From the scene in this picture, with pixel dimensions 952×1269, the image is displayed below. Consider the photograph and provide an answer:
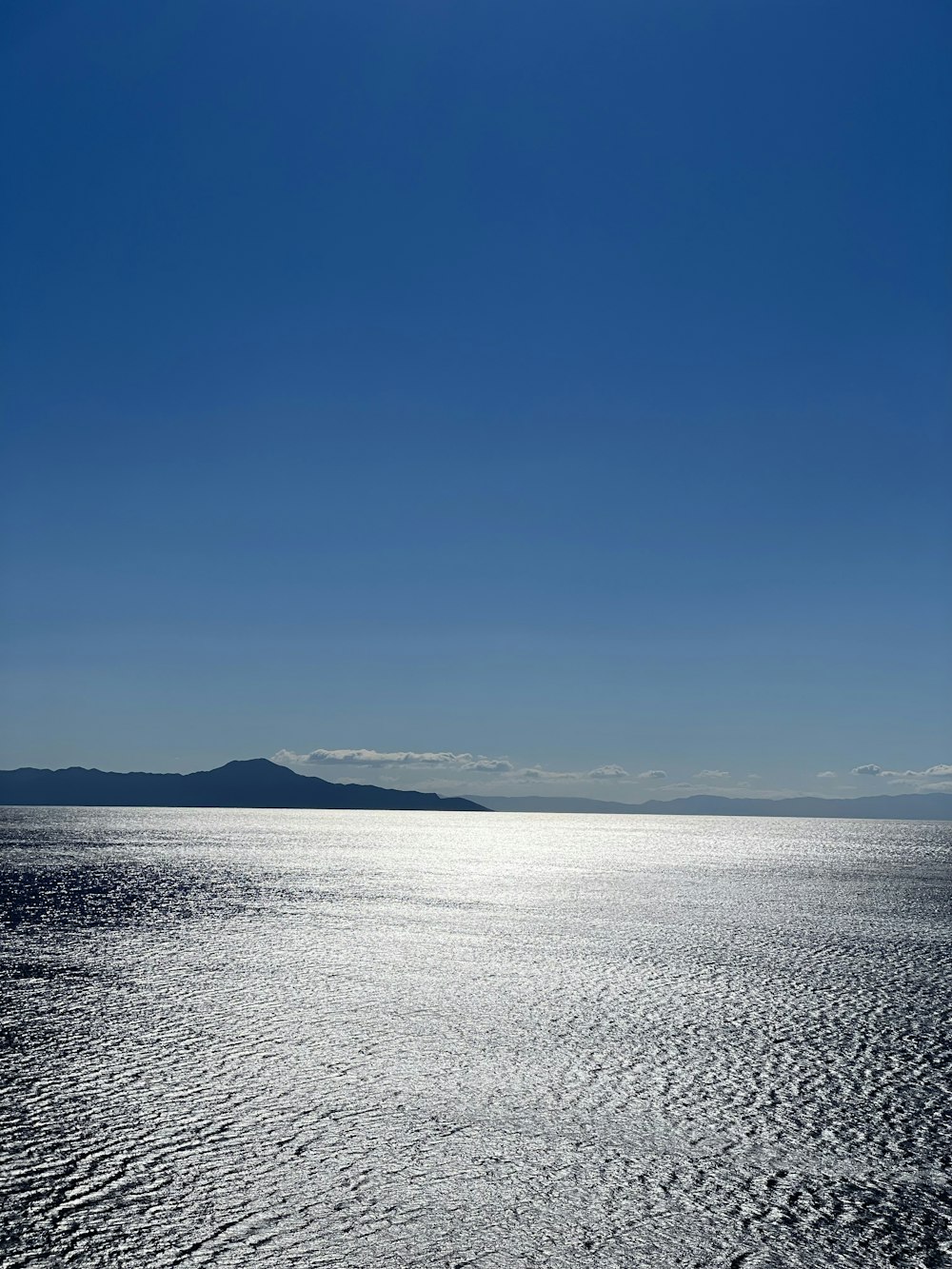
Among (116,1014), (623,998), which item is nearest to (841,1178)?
(623,998)

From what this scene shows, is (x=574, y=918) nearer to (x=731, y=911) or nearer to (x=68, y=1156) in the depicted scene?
(x=731, y=911)

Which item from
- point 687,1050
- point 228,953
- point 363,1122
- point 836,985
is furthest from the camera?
point 228,953

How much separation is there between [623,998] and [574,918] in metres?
20.1

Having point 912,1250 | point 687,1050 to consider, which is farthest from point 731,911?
point 912,1250

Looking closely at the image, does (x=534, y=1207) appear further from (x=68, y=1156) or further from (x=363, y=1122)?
(x=68, y=1156)

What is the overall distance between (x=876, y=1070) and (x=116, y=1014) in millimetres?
16532

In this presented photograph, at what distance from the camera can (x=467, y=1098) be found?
15.6m

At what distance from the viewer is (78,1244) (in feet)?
32.8

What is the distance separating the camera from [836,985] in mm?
27453

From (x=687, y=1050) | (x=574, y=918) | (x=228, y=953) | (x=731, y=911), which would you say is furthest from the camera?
(x=731, y=911)

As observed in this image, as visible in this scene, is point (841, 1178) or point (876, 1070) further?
point (876, 1070)

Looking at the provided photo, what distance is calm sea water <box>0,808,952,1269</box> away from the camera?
10.6m

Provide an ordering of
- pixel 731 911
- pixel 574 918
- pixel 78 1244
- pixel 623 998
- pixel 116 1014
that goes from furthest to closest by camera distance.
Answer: pixel 731 911 < pixel 574 918 < pixel 623 998 < pixel 116 1014 < pixel 78 1244

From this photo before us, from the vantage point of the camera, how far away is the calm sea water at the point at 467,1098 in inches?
417
